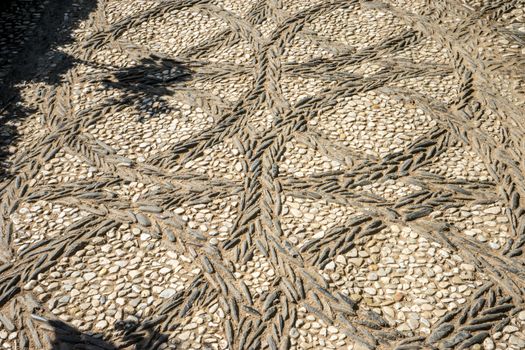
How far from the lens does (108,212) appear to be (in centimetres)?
440

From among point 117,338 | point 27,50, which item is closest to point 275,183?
point 117,338

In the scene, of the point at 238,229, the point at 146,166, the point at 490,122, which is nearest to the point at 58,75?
the point at 146,166

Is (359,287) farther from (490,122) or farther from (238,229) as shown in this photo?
(490,122)

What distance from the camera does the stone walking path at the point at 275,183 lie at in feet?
11.9

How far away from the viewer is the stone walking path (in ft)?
11.9

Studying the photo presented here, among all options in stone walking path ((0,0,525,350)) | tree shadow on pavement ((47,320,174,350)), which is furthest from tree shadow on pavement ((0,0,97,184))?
tree shadow on pavement ((47,320,174,350))

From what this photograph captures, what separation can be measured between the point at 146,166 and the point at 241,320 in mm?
1851

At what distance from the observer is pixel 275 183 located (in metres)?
4.57

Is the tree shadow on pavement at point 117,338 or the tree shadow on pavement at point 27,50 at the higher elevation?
the tree shadow on pavement at point 27,50

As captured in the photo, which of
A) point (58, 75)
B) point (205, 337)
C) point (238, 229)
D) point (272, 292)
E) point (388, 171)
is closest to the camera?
point (205, 337)

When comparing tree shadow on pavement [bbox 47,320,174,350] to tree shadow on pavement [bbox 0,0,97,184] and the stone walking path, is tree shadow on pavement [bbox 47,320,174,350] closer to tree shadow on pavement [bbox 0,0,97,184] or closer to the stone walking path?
the stone walking path

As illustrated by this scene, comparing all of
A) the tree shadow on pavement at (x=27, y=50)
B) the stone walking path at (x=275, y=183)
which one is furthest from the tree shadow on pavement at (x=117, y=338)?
the tree shadow on pavement at (x=27, y=50)

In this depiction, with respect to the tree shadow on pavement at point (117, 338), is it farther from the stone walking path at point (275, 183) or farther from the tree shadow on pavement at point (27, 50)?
the tree shadow on pavement at point (27, 50)

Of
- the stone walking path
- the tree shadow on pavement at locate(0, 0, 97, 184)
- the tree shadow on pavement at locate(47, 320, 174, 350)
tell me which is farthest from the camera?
the tree shadow on pavement at locate(0, 0, 97, 184)
